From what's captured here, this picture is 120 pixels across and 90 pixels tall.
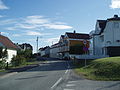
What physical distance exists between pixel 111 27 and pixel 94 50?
10277mm

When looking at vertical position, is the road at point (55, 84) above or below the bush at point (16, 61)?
below

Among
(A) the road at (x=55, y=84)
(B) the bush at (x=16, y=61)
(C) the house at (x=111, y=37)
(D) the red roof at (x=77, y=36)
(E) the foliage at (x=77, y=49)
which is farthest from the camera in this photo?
(D) the red roof at (x=77, y=36)

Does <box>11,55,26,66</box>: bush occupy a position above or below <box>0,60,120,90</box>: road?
above

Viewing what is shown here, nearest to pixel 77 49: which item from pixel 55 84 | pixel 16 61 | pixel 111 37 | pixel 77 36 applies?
pixel 77 36

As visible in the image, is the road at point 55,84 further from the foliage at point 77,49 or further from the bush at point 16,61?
the foliage at point 77,49

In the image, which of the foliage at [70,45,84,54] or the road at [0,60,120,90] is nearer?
the road at [0,60,120,90]

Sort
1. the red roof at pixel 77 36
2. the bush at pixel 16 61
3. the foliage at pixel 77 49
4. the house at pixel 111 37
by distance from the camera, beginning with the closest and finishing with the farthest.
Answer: the bush at pixel 16 61 → the house at pixel 111 37 → the foliage at pixel 77 49 → the red roof at pixel 77 36

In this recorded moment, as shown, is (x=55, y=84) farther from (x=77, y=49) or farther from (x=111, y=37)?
(x=77, y=49)

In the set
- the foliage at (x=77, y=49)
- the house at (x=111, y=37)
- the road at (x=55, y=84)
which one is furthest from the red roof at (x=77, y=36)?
the road at (x=55, y=84)

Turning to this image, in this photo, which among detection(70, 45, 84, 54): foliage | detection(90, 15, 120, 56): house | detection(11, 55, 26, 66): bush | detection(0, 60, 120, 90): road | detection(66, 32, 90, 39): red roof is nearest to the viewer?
detection(0, 60, 120, 90): road

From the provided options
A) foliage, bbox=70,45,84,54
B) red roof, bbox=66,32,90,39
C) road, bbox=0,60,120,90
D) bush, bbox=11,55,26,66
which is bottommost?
road, bbox=0,60,120,90

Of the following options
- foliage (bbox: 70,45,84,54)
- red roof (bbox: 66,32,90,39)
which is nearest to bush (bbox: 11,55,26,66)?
foliage (bbox: 70,45,84,54)

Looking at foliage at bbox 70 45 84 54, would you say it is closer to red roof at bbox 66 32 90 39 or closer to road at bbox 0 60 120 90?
red roof at bbox 66 32 90 39

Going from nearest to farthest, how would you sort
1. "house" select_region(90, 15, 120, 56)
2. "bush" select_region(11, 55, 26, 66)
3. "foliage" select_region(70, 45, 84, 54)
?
"bush" select_region(11, 55, 26, 66) → "house" select_region(90, 15, 120, 56) → "foliage" select_region(70, 45, 84, 54)
